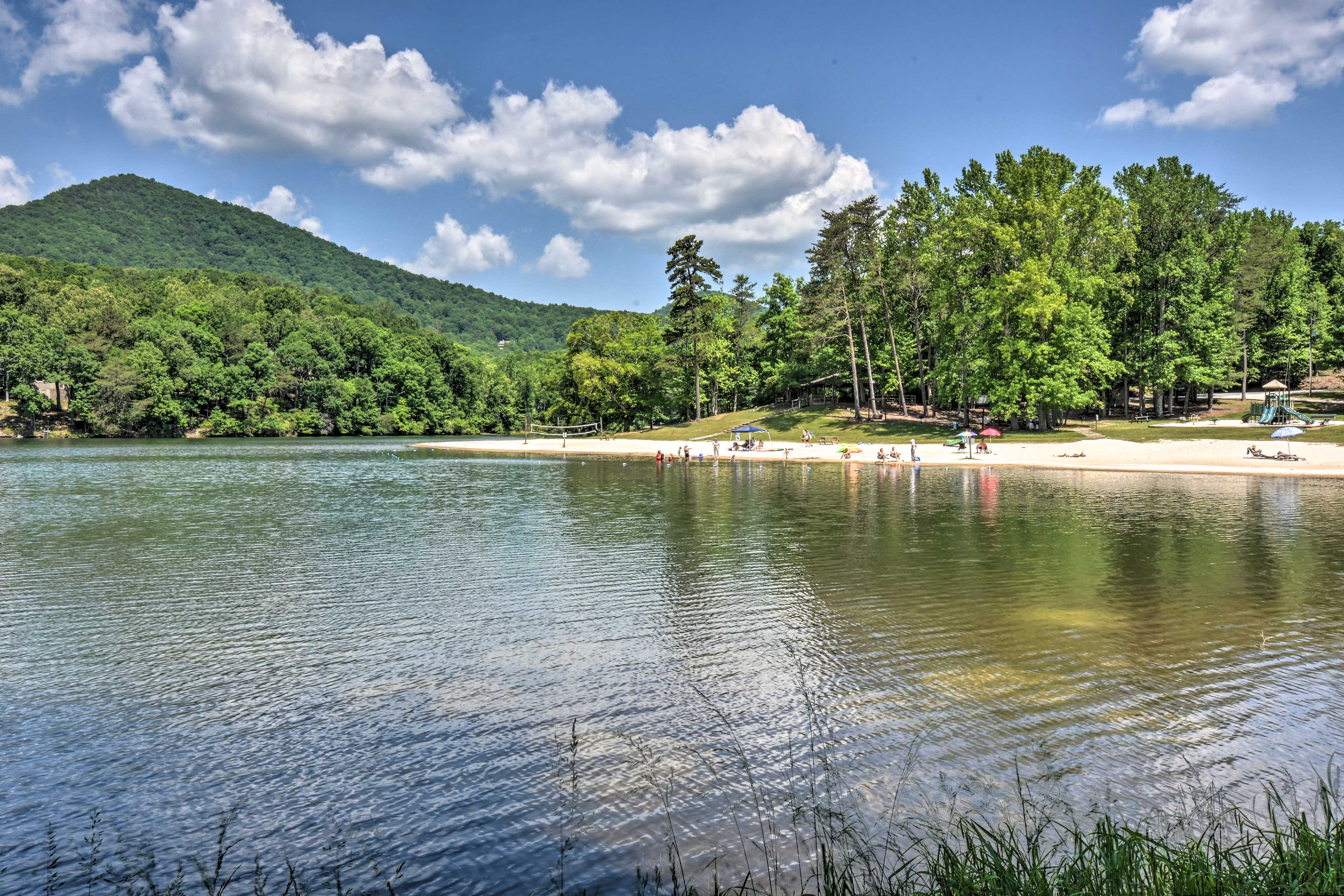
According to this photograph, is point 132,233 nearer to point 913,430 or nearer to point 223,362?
point 223,362

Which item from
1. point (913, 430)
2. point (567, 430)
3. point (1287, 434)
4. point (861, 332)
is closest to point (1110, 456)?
point (1287, 434)

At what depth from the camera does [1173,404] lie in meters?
68.3

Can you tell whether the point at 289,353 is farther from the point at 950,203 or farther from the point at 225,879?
the point at 225,879

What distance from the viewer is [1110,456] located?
145 feet

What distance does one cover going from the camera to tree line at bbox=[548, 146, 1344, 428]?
175ft

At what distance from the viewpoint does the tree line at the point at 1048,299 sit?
175ft

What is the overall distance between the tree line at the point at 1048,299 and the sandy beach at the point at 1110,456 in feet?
21.0

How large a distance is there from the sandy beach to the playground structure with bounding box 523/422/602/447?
84.4ft

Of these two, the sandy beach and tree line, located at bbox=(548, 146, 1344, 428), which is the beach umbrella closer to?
the sandy beach

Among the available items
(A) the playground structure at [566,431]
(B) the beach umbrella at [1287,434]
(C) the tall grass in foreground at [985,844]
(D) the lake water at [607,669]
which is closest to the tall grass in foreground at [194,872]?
(D) the lake water at [607,669]

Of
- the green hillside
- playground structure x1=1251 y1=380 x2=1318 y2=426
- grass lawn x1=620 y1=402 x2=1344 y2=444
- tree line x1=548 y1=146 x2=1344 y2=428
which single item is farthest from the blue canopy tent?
the green hillside

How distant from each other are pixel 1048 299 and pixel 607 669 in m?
50.7

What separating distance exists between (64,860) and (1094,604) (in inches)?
584

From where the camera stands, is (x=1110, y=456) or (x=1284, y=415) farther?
(x=1284, y=415)
